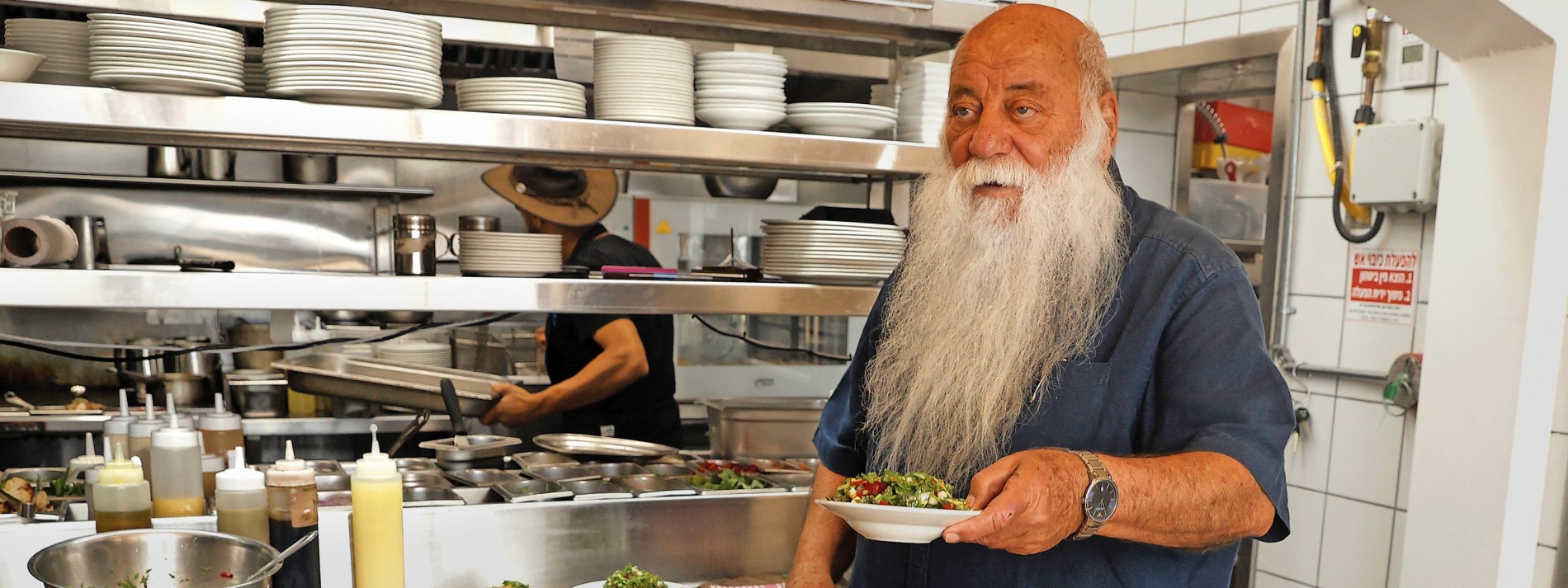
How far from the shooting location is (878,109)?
265cm

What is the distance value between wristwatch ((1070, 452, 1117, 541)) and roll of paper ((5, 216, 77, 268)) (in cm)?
214

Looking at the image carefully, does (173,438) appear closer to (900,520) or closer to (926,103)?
(900,520)

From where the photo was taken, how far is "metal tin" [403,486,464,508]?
7.65ft

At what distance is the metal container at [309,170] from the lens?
494cm

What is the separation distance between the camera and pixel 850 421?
2.04 metres

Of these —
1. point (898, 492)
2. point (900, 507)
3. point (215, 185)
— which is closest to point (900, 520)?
point (900, 507)

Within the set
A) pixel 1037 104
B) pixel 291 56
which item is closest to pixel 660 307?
pixel 291 56

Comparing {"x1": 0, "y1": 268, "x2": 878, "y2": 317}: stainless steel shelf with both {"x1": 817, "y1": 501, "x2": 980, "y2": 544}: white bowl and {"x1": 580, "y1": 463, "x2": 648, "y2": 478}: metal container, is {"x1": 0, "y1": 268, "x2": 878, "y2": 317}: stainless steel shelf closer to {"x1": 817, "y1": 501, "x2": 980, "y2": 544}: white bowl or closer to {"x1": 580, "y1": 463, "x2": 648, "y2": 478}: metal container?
{"x1": 580, "y1": 463, "x2": 648, "y2": 478}: metal container

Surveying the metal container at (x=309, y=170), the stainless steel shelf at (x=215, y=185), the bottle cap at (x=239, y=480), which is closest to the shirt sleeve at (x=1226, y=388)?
the bottle cap at (x=239, y=480)

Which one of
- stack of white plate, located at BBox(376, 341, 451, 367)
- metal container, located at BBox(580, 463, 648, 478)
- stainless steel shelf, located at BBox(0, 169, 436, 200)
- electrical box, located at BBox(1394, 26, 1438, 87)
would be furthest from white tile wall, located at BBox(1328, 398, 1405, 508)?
stainless steel shelf, located at BBox(0, 169, 436, 200)

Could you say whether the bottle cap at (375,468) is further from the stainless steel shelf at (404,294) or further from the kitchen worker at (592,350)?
the kitchen worker at (592,350)

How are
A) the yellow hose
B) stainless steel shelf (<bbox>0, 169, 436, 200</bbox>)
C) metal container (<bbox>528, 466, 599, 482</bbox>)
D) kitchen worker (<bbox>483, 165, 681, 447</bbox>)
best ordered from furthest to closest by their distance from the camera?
stainless steel shelf (<bbox>0, 169, 436, 200</bbox>)
kitchen worker (<bbox>483, 165, 681, 447</bbox>)
the yellow hose
metal container (<bbox>528, 466, 599, 482</bbox>)

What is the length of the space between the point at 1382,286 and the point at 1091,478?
229cm

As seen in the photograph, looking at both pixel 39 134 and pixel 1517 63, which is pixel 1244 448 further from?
pixel 39 134
